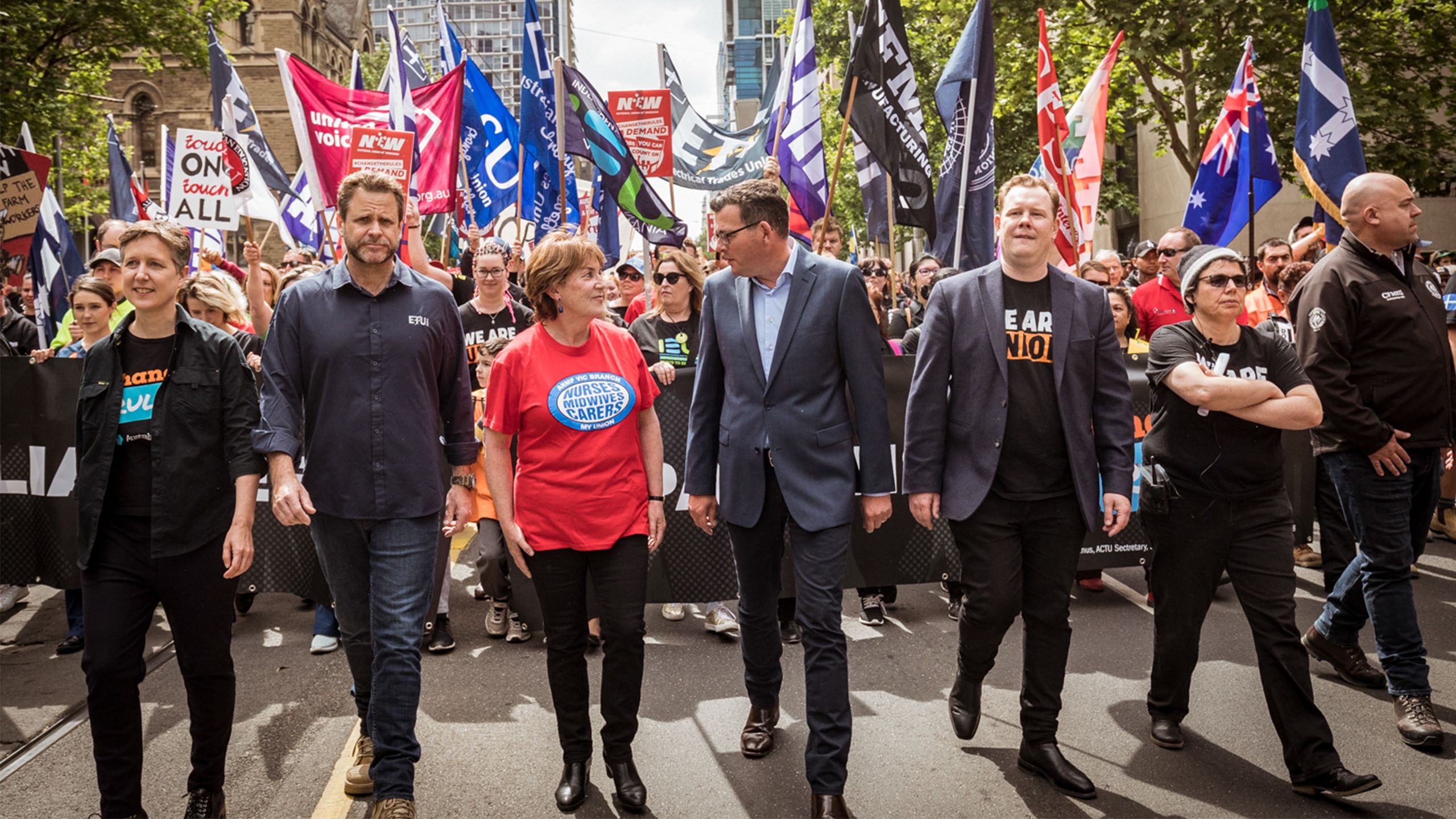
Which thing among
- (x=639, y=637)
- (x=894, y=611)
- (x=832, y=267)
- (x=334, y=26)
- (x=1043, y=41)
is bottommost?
(x=894, y=611)

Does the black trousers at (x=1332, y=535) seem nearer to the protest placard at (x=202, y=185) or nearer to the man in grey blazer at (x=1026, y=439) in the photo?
the man in grey blazer at (x=1026, y=439)

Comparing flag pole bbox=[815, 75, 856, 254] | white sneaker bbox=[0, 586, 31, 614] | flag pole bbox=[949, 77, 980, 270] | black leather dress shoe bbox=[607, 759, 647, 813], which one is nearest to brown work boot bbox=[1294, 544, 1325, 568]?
flag pole bbox=[949, 77, 980, 270]

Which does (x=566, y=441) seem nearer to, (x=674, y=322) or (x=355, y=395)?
(x=355, y=395)

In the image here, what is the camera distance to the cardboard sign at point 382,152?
753 cm

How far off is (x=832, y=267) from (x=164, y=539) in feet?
8.28

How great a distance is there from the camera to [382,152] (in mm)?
7625

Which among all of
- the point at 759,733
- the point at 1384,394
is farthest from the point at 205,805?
the point at 1384,394

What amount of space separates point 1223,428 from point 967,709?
1.47 m

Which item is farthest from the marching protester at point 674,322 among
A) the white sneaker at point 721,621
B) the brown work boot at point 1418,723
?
the brown work boot at point 1418,723

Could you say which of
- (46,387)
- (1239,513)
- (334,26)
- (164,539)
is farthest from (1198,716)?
(334,26)

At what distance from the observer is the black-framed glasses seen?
13.7ft

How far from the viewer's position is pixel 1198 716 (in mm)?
4805

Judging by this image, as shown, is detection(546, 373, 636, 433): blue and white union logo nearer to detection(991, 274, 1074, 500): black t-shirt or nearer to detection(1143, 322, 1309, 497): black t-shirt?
detection(991, 274, 1074, 500): black t-shirt

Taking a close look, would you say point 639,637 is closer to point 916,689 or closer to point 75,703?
point 916,689
